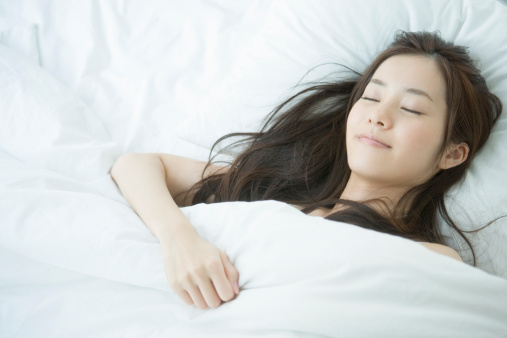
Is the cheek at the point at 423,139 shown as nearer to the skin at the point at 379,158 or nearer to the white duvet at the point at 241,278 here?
the skin at the point at 379,158

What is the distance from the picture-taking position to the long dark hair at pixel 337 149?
3.64 ft

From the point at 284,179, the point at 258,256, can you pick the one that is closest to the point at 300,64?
the point at 284,179

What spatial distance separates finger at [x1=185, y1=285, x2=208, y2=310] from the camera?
2.73 feet

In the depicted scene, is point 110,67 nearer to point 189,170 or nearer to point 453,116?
point 189,170

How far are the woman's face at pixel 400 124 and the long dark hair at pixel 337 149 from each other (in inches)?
1.6

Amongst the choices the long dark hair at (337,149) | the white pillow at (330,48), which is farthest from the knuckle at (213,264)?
the white pillow at (330,48)

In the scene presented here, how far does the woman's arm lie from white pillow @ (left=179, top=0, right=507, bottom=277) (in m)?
0.16

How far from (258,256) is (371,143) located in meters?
0.43

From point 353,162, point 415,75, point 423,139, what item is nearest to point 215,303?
point 353,162

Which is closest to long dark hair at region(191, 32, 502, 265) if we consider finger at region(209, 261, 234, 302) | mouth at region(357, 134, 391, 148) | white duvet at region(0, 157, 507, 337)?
mouth at region(357, 134, 391, 148)

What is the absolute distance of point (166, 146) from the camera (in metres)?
1.39

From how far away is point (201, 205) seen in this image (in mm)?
1025

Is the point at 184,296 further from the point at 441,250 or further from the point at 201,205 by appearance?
the point at 441,250

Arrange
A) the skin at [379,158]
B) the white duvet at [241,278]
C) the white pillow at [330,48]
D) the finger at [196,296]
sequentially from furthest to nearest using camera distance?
the white pillow at [330,48] < the skin at [379,158] < the finger at [196,296] < the white duvet at [241,278]
